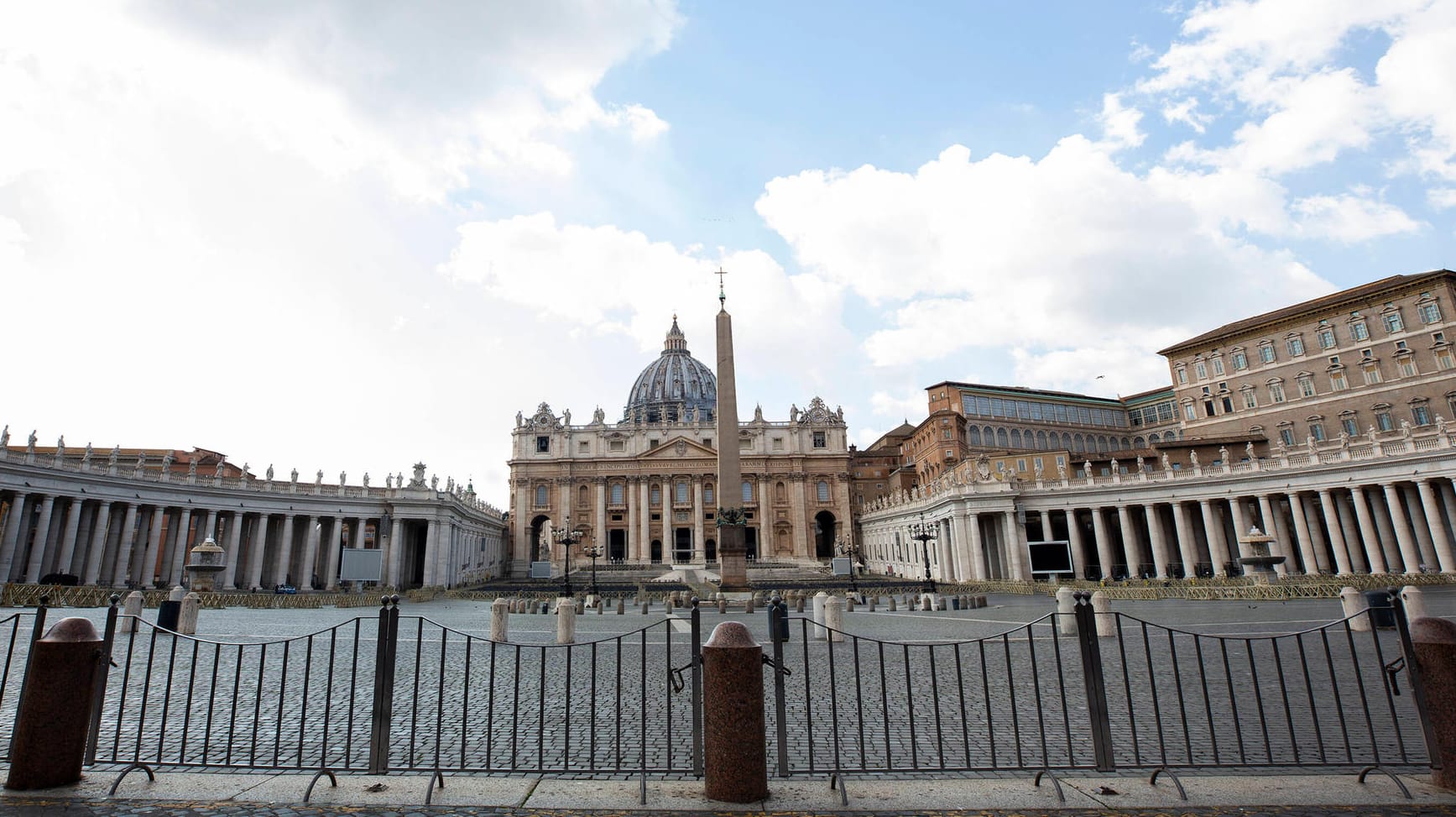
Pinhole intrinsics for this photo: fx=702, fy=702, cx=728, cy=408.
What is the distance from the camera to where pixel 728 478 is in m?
34.6

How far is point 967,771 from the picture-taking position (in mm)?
5590

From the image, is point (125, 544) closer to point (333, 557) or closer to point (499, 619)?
point (333, 557)

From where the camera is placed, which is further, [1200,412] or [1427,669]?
[1200,412]

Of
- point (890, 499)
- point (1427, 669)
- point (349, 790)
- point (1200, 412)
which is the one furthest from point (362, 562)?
point (1200, 412)

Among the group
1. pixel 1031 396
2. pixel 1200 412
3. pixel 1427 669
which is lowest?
pixel 1427 669

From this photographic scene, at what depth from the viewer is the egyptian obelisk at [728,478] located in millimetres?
33250

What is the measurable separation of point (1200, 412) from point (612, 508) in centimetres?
5622

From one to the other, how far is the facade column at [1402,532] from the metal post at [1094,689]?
3965cm

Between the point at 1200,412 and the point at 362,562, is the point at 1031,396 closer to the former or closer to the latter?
the point at 1200,412

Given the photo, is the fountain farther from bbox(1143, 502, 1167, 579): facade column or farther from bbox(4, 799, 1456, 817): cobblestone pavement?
bbox(4, 799, 1456, 817): cobblestone pavement

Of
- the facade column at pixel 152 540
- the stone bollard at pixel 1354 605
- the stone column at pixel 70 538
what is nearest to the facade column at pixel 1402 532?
the stone bollard at pixel 1354 605

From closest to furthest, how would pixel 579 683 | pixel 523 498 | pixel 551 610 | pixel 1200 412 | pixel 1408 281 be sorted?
1. pixel 579 683
2. pixel 551 610
3. pixel 1408 281
4. pixel 1200 412
5. pixel 523 498

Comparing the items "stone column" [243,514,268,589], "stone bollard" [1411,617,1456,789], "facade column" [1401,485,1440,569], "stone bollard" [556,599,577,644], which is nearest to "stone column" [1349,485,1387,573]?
"facade column" [1401,485,1440,569]

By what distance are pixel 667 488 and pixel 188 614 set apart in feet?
204
